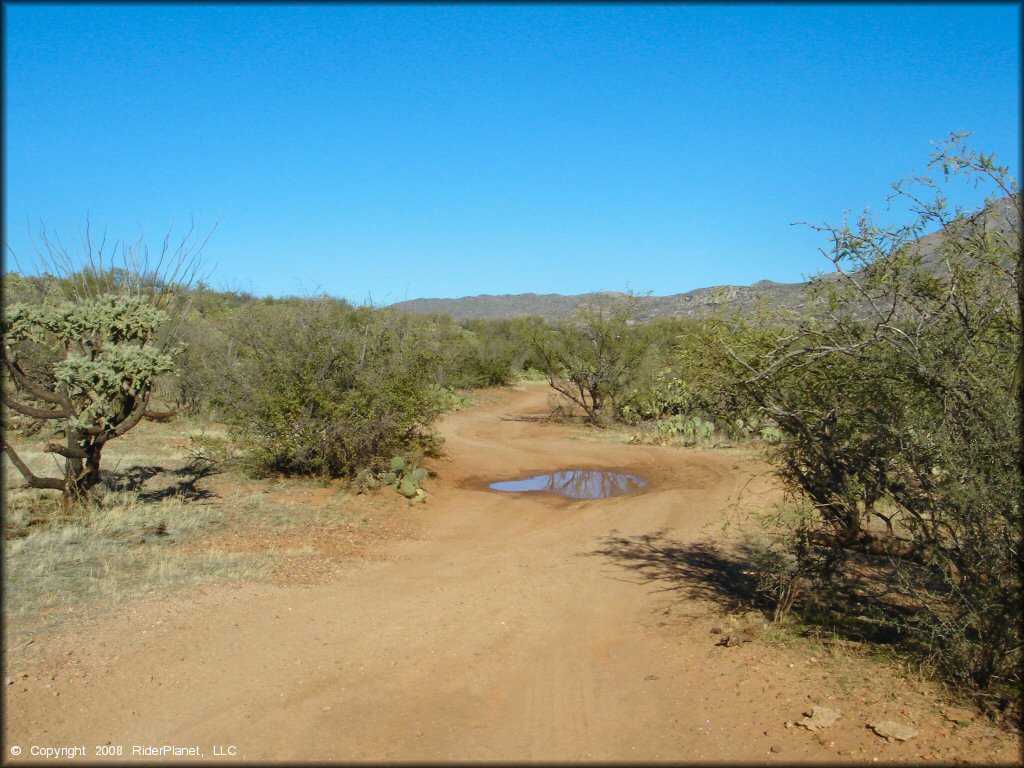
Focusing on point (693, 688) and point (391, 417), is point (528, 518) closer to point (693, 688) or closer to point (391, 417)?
point (391, 417)

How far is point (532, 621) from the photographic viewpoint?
7.19 metres

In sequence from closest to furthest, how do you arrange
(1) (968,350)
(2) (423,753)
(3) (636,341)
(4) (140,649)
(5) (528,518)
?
1. (2) (423,753)
2. (1) (968,350)
3. (4) (140,649)
4. (5) (528,518)
5. (3) (636,341)

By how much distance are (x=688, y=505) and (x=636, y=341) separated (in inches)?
514

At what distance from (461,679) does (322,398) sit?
827cm

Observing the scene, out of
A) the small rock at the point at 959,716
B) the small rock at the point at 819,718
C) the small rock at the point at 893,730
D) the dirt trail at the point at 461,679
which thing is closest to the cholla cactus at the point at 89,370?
the dirt trail at the point at 461,679

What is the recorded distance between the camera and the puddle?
14773 mm

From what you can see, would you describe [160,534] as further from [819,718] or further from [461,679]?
[819,718]

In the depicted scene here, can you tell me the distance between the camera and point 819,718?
493cm

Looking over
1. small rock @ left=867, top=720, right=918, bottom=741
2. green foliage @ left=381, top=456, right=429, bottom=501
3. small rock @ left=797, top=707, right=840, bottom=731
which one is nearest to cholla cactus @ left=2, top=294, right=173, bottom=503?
green foliage @ left=381, top=456, right=429, bottom=501

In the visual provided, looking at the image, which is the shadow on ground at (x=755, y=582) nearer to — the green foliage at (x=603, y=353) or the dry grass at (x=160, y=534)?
the dry grass at (x=160, y=534)

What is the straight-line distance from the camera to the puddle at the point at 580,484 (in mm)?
14773

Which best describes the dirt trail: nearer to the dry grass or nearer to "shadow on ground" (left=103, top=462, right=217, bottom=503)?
the dry grass

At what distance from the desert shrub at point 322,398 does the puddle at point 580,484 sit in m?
2.46

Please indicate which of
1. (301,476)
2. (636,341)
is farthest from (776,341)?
(636,341)
